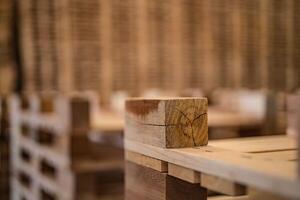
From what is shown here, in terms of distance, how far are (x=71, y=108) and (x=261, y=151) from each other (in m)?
1.83

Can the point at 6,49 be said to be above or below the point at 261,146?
above

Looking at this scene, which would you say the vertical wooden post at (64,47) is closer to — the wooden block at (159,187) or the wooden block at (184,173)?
the wooden block at (159,187)

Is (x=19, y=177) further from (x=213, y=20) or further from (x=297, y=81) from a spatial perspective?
(x=297, y=81)

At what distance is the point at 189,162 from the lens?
1213 mm

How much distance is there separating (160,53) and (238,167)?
4925 mm

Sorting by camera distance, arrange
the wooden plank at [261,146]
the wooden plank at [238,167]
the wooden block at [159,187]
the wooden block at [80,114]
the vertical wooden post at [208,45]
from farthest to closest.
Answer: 1. the vertical wooden post at [208,45]
2. the wooden block at [80,114]
3. the wooden plank at [261,146]
4. the wooden block at [159,187]
5. the wooden plank at [238,167]

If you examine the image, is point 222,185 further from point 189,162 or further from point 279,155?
point 279,155

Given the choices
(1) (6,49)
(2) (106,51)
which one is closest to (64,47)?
(2) (106,51)

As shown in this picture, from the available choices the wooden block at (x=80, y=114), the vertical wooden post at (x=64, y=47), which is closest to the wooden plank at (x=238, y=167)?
the wooden block at (x=80, y=114)

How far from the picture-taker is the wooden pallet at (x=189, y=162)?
99cm

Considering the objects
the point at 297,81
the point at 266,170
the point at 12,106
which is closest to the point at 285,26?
the point at 297,81

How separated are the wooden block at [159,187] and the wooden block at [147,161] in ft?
0.05

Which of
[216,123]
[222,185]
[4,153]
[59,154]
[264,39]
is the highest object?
[264,39]

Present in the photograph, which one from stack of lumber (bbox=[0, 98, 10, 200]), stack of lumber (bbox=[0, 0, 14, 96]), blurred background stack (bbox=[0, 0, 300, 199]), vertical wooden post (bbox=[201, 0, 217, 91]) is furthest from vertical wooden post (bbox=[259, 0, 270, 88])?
stack of lumber (bbox=[0, 98, 10, 200])
